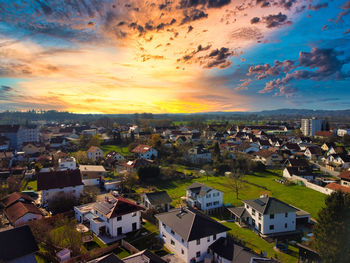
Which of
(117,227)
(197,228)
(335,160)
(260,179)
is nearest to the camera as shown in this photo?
(197,228)

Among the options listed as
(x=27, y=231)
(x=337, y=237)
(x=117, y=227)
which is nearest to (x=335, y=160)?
(x=337, y=237)

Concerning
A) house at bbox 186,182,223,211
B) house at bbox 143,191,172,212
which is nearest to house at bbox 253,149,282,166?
house at bbox 186,182,223,211

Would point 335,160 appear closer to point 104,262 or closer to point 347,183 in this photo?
point 347,183

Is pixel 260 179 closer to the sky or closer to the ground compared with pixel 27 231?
closer to the ground

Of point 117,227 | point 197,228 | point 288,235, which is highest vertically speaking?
point 197,228

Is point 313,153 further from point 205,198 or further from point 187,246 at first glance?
point 187,246

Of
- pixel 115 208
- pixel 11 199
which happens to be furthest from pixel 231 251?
pixel 11 199
